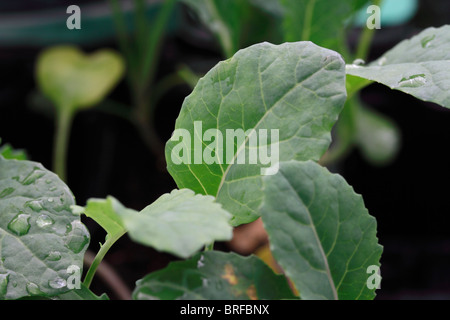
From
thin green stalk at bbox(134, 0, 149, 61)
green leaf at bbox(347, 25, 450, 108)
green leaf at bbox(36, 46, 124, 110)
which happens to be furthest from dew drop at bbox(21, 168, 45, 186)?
thin green stalk at bbox(134, 0, 149, 61)

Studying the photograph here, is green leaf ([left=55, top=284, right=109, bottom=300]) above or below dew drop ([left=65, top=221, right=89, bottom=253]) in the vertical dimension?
below

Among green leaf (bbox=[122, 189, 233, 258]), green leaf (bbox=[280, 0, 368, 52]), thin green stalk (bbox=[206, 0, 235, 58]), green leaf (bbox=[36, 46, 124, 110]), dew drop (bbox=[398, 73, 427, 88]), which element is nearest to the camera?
green leaf (bbox=[122, 189, 233, 258])

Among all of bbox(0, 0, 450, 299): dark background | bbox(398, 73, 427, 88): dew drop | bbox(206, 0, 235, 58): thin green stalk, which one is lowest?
bbox(0, 0, 450, 299): dark background

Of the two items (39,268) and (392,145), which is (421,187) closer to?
(392,145)

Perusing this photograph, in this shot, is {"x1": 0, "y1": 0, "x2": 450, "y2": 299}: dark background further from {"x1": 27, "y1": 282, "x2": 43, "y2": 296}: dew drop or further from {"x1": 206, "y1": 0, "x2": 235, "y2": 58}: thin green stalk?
{"x1": 27, "y1": 282, "x2": 43, "y2": 296}: dew drop

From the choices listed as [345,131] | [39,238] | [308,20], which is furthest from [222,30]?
[39,238]

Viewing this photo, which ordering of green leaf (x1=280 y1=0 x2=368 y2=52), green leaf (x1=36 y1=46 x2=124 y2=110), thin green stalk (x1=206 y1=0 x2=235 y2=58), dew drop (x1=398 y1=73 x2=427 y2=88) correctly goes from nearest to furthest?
1. dew drop (x1=398 y1=73 x2=427 y2=88)
2. green leaf (x1=280 y1=0 x2=368 y2=52)
3. thin green stalk (x1=206 y1=0 x2=235 y2=58)
4. green leaf (x1=36 y1=46 x2=124 y2=110)

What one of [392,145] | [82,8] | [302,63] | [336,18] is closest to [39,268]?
[302,63]

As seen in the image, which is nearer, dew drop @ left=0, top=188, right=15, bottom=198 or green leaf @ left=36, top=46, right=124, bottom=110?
dew drop @ left=0, top=188, right=15, bottom=198
